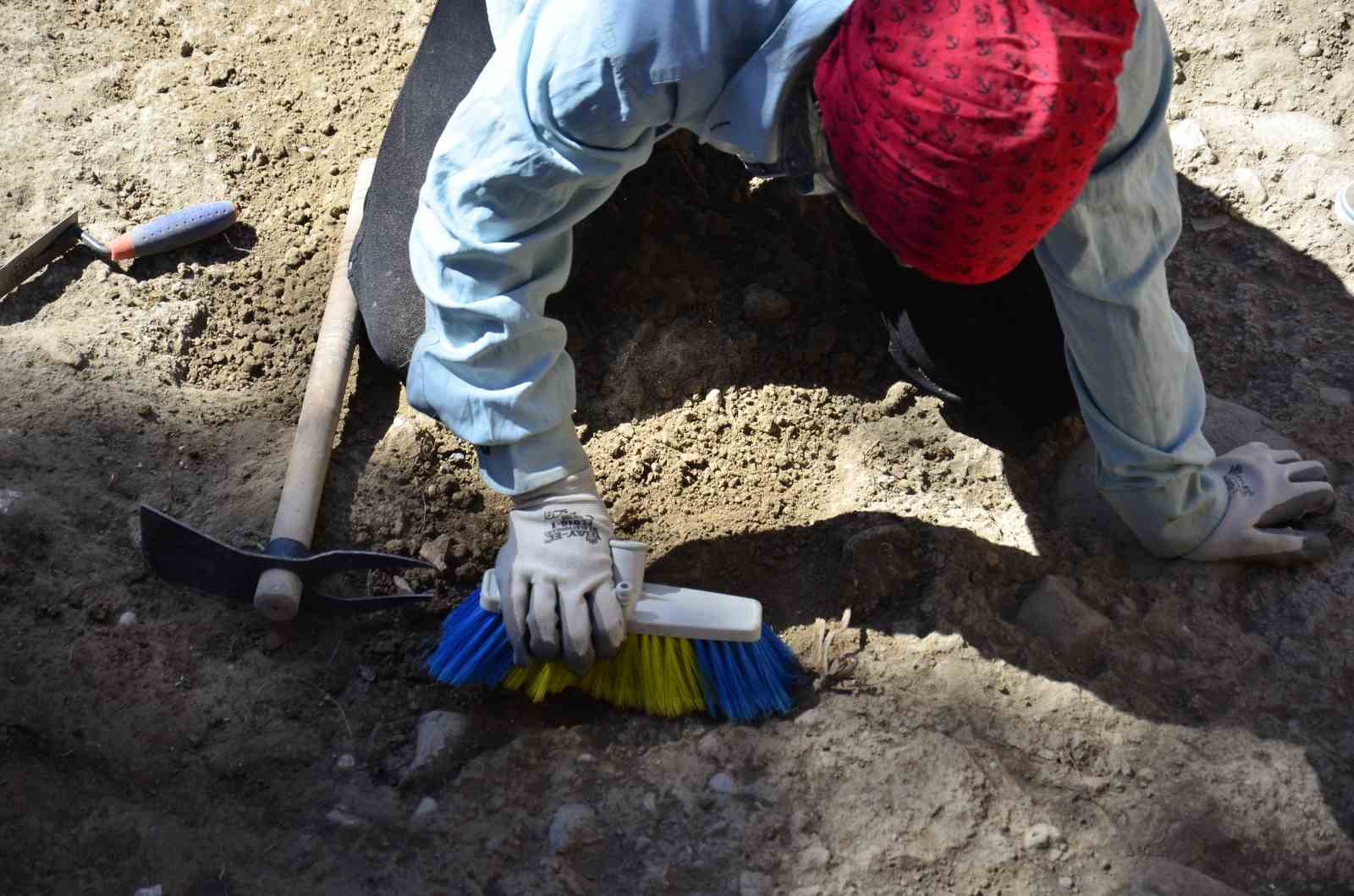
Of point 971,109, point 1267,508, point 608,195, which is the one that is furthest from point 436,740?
point 1267,508

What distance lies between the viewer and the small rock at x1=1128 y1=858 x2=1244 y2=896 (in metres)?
1.53

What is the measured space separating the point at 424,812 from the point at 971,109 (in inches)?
45.5

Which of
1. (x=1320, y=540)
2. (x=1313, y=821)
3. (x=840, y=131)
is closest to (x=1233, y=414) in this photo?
(x=1320, y=540)

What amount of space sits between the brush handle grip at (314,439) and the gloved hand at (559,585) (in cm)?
32

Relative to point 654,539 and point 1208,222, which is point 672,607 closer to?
point 654,539

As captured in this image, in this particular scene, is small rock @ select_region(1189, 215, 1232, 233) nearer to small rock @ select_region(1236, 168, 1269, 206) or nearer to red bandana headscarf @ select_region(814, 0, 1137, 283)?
small rock @ select_region(1236, 168, 1269, 206)

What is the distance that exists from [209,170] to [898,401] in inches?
60.5

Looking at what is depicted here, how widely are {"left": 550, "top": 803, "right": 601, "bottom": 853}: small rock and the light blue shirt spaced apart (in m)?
0.48

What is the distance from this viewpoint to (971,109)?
4.03 feet

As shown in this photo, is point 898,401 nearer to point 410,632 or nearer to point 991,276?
point 991,276

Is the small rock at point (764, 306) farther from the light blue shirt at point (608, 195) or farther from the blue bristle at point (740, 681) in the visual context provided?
the blue bristle at point (740, 681)

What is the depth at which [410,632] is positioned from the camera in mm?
1954

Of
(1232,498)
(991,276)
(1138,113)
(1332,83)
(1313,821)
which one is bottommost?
(1313,821)

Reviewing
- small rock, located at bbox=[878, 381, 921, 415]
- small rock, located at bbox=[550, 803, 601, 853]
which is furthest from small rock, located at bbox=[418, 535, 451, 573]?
small rock, located at bbox=[878, 381, 921, 415]
